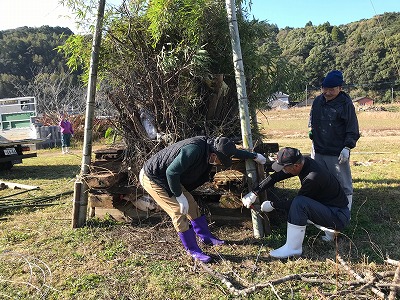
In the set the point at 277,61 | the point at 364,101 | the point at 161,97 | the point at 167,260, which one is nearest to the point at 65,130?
the point at 161,97

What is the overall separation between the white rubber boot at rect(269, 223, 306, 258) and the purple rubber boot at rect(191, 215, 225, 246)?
2.37 ft

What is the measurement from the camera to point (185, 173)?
3.81 meters

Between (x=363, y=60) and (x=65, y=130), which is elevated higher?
(x=363, y=60)

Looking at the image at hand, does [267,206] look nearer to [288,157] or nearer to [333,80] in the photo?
[288,157]

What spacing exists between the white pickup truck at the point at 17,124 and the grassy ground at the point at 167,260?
17.1 feet

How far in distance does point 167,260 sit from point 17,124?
16.2m

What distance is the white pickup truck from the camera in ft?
33.6

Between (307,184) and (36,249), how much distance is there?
317cm

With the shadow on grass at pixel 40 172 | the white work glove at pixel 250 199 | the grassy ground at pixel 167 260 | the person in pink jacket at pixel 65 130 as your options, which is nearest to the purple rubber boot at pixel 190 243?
the grassy ground at pixel 167 260

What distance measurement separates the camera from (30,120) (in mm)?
17562

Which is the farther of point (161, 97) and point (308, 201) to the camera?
point (161, 97)

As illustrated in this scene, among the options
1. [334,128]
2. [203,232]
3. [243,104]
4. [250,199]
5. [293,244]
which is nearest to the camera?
[293,244]

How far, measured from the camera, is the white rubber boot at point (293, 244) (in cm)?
361

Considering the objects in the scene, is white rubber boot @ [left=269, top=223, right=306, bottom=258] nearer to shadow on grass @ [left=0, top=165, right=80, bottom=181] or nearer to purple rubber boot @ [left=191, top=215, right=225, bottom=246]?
purple rubber boot @ [left=191, top=215, right=225, bottom=246]
